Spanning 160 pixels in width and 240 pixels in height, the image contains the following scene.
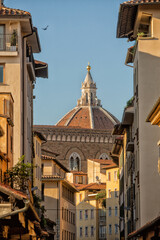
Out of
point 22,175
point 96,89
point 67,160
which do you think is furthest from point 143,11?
point 96,89

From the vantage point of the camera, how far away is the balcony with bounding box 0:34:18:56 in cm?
4166

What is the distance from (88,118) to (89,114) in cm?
277

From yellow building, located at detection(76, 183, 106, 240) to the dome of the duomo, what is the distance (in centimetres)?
4802

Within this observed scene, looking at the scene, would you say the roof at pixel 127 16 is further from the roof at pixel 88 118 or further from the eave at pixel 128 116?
the roof at pixel 88 118

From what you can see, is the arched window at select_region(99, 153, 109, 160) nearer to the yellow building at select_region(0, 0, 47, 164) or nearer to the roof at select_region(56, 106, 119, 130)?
the roof at select_region(56, 106, 119, 130)

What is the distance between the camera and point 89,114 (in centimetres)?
17388

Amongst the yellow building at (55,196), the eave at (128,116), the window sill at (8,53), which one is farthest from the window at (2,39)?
the yellow building at (55,196)

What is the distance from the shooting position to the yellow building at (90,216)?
11075 cm

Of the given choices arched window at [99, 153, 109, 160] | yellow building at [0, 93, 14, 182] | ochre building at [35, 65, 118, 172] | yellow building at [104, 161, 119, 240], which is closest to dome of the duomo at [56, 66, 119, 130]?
A: ochre building at [35, 65, 118, 172]

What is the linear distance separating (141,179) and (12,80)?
9637 mm

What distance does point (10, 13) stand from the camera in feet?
137

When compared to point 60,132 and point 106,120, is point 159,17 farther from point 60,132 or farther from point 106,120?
point 106,120

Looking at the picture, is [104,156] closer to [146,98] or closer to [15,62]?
[15,62]

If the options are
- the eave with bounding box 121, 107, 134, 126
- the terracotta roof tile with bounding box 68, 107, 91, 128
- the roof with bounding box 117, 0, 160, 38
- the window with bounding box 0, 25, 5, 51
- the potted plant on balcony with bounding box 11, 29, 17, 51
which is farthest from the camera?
the terracotta roof tile with bounding box 68, 107, 91, 128
